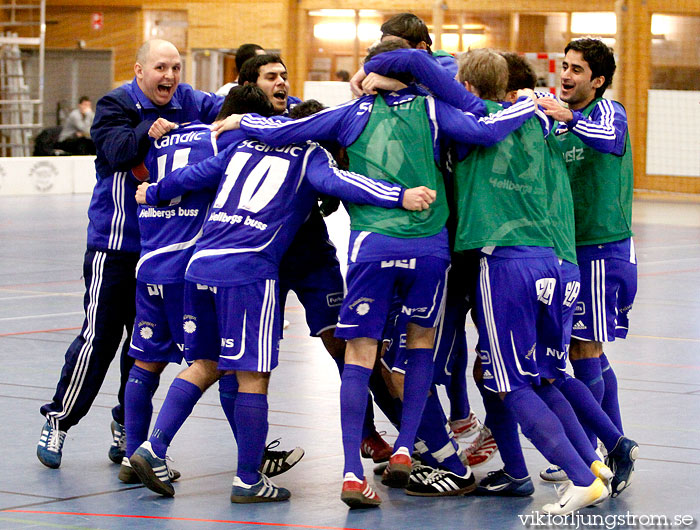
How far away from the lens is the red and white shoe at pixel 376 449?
5785mm

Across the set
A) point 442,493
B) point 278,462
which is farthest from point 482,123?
point 278,462

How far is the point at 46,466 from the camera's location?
5.63 metres

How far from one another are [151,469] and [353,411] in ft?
2.87

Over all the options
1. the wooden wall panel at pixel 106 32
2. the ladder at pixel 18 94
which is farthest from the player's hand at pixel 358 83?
the wooden wall panel at pixel 106 32

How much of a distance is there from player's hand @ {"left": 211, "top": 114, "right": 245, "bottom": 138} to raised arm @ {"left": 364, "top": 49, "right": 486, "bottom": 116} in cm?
68

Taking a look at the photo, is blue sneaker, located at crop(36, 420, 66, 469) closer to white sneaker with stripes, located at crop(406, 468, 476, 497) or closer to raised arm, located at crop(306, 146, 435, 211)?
white sneaker with stripes, located at crop(406, 468, 476, 497)

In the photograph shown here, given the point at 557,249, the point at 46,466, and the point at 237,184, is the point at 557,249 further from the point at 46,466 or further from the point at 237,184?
the point at 46,466

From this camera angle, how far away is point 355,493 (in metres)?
4.89

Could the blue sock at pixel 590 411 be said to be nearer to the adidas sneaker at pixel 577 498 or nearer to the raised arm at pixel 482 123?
the adidas sneaker at pixel 577 498

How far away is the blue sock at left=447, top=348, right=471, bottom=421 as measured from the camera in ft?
20.6

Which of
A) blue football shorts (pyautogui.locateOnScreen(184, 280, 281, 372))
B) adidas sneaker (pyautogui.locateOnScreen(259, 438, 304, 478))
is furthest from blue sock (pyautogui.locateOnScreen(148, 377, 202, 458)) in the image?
adidas sneaker (pyautogui.locateOnScreen(259, 438, 304, 478))

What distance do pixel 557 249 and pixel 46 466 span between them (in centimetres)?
255

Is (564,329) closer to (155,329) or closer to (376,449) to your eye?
(376,449)

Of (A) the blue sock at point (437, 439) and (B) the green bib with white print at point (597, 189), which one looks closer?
(A) the blue sock at point (437, 439)
